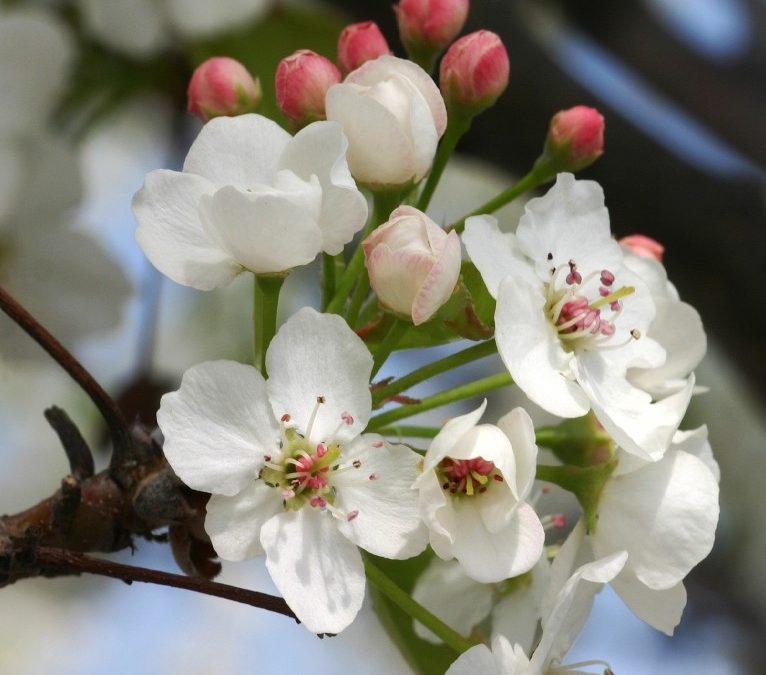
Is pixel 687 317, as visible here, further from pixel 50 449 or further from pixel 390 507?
pixel 50 449

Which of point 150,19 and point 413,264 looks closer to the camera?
point 413,264

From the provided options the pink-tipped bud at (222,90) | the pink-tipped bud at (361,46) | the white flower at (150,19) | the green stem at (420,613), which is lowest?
the white flower at (150,19)

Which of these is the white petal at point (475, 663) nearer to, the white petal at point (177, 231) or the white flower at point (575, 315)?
the white flower at point (575, 315)

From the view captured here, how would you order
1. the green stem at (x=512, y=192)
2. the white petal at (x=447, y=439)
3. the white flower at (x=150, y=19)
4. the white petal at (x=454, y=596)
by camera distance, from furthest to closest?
the white flower at (x=150, y=19) → the white petal at (x=454, y=596) → the green stem at (x=512, y=192) → the white petal at (x=447, y=439)

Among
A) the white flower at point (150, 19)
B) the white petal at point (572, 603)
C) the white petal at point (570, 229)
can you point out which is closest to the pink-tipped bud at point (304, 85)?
the white petal at point (570, 229)

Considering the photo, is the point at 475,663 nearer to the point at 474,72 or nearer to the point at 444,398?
the point at 444,398

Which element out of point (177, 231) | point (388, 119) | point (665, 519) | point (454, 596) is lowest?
point (454, 596)

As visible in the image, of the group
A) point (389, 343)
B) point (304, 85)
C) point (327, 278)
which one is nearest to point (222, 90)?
point (304, 85)
